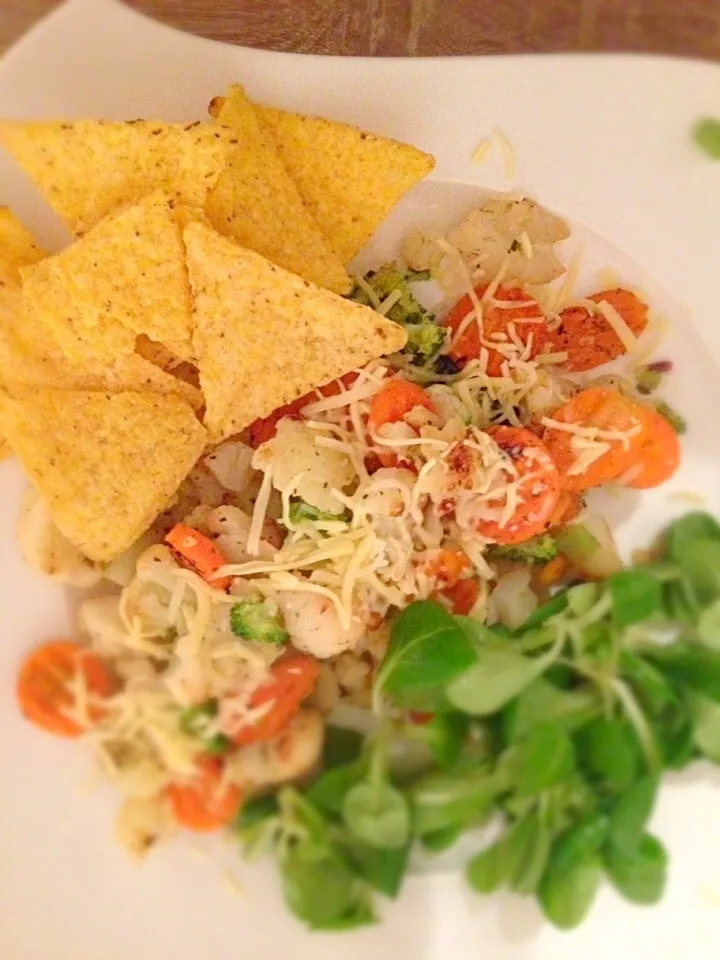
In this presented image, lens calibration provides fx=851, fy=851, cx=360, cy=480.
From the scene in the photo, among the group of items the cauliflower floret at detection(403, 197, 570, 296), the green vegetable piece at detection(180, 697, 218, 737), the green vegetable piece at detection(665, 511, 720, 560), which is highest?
the cauliflower floret at detection(403, 197, 570, 296)

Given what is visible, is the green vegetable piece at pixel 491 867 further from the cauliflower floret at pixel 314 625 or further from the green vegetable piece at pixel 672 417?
the green vegetable piece at pixel 672 417

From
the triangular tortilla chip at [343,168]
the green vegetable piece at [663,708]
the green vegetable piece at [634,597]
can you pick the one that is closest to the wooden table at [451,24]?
the triangular tortilla chip at [343,168]

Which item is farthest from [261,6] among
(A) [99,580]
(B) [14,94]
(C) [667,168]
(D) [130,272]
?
(A) [99,580]

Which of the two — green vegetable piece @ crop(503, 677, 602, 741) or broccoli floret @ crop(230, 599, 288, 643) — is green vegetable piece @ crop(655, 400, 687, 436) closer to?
green vegetable piece @ crop(503, 677, 602, 741)

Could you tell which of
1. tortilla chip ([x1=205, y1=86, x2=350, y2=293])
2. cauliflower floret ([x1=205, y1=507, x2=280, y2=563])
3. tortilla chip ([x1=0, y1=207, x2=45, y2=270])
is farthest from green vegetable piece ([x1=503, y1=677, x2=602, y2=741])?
tortilla chip ([x1=0, y1=207, x2=45, y2=270])

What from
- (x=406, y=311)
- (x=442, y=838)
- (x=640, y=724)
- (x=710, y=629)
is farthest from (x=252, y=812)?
(x=406, y=311)

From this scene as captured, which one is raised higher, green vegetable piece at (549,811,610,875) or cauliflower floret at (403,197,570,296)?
cauliflower floret at (403,197,570,296)
